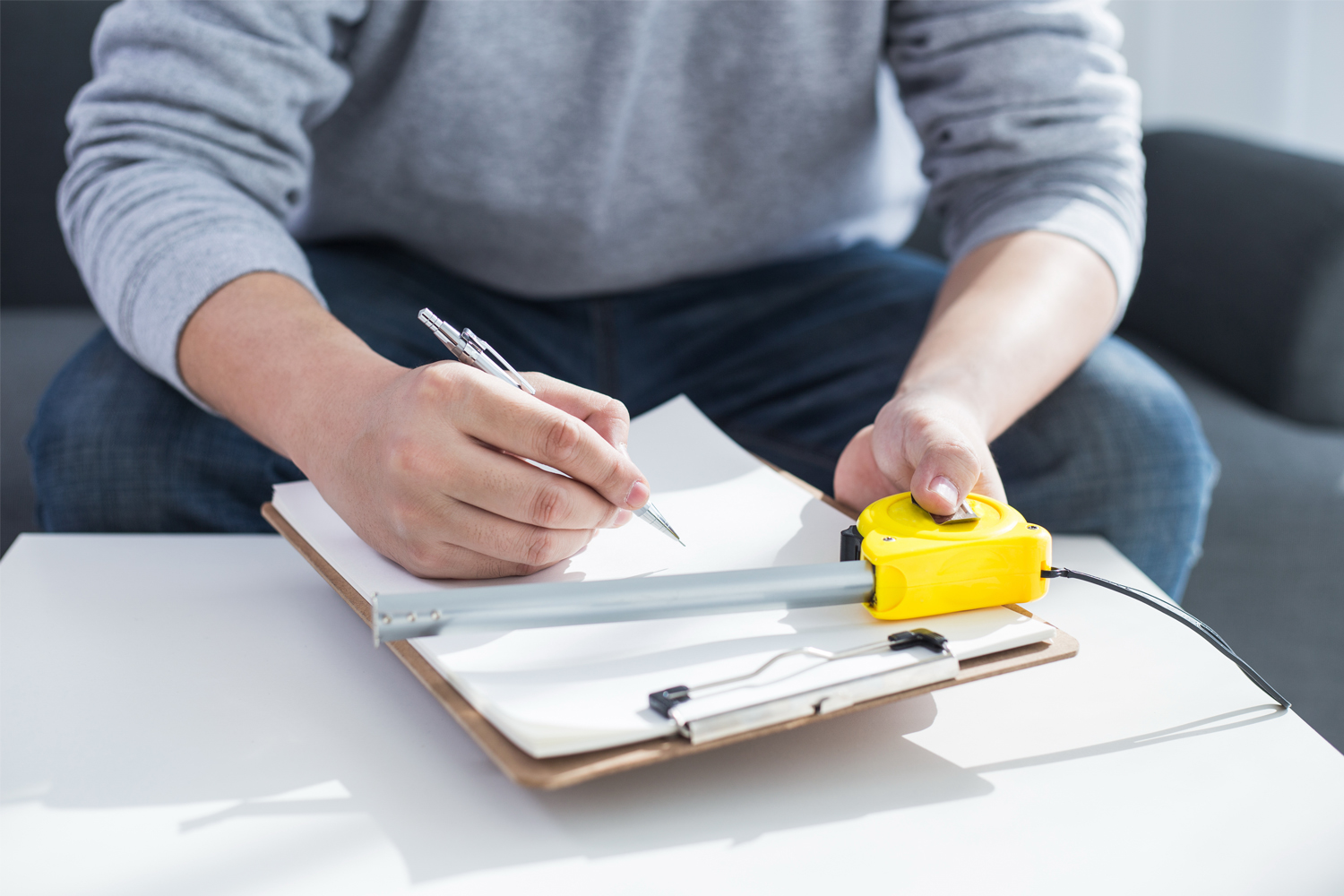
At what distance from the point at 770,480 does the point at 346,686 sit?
0.27 m

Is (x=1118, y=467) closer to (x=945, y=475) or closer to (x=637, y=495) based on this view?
(x=945, y=475)

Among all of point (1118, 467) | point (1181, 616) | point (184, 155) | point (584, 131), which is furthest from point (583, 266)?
point (1181, 616)

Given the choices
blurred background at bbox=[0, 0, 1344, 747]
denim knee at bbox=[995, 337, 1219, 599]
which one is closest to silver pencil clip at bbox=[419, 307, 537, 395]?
denim knee at bbox=[995, 337, 1219, 599]

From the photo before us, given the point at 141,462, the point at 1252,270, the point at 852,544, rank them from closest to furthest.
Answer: the point at 852,544, the point at 141,462, the point at 1252,270

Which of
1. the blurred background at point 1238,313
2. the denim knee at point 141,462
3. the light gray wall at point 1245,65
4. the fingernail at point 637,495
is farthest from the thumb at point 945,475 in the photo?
the light gray wall at point 1245,65

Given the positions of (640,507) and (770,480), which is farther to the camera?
(770,480)

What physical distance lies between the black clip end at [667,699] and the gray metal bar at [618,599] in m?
0.04

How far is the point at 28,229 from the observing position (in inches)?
53.8

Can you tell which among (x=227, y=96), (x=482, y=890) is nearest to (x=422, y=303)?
(x=227, y=96)

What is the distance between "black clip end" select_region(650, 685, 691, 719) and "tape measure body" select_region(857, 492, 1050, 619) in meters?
0.11

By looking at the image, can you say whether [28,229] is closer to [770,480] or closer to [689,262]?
[689,262]

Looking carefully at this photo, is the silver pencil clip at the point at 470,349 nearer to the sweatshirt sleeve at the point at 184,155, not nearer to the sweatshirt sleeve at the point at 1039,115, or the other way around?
the sweatshirt sleeve at the point at 184,155

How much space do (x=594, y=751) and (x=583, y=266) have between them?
62 centimetres

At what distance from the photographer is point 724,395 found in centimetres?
91
